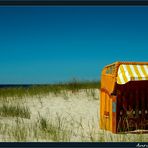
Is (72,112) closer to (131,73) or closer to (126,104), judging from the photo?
(126,104)

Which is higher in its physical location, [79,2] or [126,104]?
[79,2]

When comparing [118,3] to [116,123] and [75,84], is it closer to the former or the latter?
[116,123]

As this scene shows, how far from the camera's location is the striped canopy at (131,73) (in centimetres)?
784

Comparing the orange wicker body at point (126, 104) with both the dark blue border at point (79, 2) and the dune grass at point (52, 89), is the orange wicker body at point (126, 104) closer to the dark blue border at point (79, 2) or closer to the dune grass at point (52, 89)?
the dark blue border at point (79, 2)

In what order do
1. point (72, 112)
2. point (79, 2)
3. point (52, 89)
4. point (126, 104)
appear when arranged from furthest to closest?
point (52, 89) → point (72, 112) → point (126, 104) → point (79, 2)

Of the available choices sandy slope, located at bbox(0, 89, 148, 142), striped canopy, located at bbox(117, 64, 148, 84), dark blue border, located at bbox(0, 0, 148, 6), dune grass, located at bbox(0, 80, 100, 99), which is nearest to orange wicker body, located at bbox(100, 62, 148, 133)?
striped canopy, located at bbox(117, 64, 148, 84)

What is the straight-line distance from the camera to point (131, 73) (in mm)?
8055

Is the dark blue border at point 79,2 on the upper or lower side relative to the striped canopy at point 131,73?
upper

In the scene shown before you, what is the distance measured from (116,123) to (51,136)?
1.64m

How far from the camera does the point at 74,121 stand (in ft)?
32.6

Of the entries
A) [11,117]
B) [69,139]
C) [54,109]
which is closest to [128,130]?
[69,139]

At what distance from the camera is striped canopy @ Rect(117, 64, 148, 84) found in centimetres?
784

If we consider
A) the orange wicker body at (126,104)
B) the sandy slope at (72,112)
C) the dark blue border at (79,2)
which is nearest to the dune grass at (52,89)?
the sandy slope at (72,112)

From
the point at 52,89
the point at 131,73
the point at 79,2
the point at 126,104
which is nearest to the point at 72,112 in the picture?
the point at 126,104
